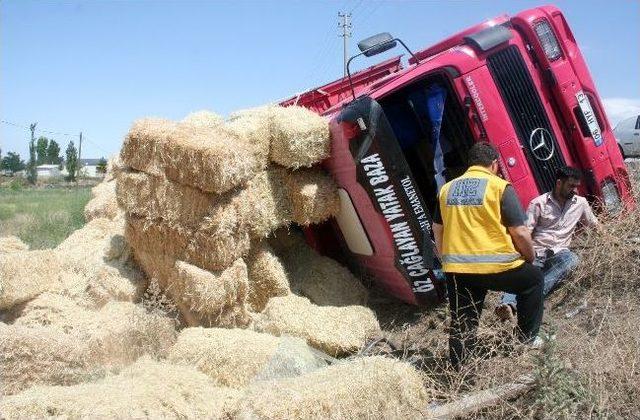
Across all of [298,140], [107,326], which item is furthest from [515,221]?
[107,326]

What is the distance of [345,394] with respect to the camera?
157 inches

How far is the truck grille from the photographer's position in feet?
20.2

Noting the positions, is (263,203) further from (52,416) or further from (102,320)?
(52,416)

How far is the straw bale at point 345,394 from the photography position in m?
3.87

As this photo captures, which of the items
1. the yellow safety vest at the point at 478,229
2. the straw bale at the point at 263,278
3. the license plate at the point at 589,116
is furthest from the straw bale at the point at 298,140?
the license plate at the point at 589,116

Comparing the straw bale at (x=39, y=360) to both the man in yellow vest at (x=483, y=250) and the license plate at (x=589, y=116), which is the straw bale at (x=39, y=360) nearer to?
the man in yellow vest at (x=483, y=250)

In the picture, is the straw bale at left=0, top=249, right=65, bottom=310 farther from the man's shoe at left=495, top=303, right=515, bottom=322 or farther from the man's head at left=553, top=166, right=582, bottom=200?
the man's head at left=553, top=166, right=582, bottom=200

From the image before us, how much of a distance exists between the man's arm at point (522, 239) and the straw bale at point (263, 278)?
247 cm

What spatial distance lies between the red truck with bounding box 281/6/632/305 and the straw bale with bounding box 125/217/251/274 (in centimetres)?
115

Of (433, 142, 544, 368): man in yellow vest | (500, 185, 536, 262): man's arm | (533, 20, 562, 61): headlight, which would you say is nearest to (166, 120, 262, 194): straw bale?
(433, 142, 544, 368): man in yellow vest

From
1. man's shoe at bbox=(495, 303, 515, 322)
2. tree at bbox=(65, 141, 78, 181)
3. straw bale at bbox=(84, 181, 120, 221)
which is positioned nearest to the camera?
man's shoe at bbox=(495, 303, 515, 322)

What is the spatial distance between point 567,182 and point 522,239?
1670 millimetres

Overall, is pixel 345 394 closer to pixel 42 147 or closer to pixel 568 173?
pixel 568 173

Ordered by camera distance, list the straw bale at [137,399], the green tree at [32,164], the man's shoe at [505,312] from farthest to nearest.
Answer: the green tree at [32,164] < the man's shoe at [505,312] < the straw bale at [137,399]
